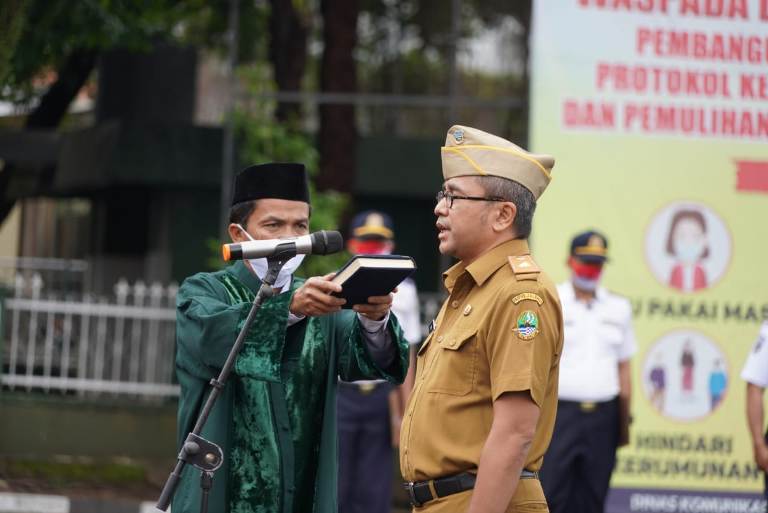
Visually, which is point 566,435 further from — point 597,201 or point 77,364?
point 77,364

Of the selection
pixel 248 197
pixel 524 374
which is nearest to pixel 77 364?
pixel 248 197

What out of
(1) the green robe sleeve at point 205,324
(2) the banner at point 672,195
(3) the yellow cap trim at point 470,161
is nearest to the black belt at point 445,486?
(1) the green robe sleeve at point 205,324

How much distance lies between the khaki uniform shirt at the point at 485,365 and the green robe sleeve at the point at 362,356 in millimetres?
286

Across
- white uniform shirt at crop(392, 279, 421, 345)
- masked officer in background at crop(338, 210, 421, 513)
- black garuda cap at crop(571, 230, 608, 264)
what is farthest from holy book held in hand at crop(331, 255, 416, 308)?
white uniform shirt at crop(392, 279, 421, 345)

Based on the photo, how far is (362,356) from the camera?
4371 millimetres

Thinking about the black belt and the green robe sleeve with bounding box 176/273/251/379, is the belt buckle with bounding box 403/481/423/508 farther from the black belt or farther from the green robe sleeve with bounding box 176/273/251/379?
the green robe sleeve with bounding box 176/273/251/379

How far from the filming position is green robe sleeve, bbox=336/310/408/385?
434 cm

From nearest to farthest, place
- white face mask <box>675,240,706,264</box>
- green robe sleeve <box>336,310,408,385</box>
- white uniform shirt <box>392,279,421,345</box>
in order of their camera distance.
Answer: green robe sleeve <box>336,310,408,385</box> → white uniform shirt <box>392,279,421,345</box> → white face mask <box>675,240,706,264</box>

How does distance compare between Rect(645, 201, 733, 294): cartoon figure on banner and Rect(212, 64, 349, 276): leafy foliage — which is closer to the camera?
Rect(645, 201, 733, 294): cartoon figure on banner

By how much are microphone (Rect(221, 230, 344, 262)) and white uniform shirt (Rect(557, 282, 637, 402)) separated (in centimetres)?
392

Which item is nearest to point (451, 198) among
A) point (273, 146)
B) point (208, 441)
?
point (208, 441)

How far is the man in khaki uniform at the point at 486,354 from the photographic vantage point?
12.5 ft

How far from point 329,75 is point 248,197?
7879 mm

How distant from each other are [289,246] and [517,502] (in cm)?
98
